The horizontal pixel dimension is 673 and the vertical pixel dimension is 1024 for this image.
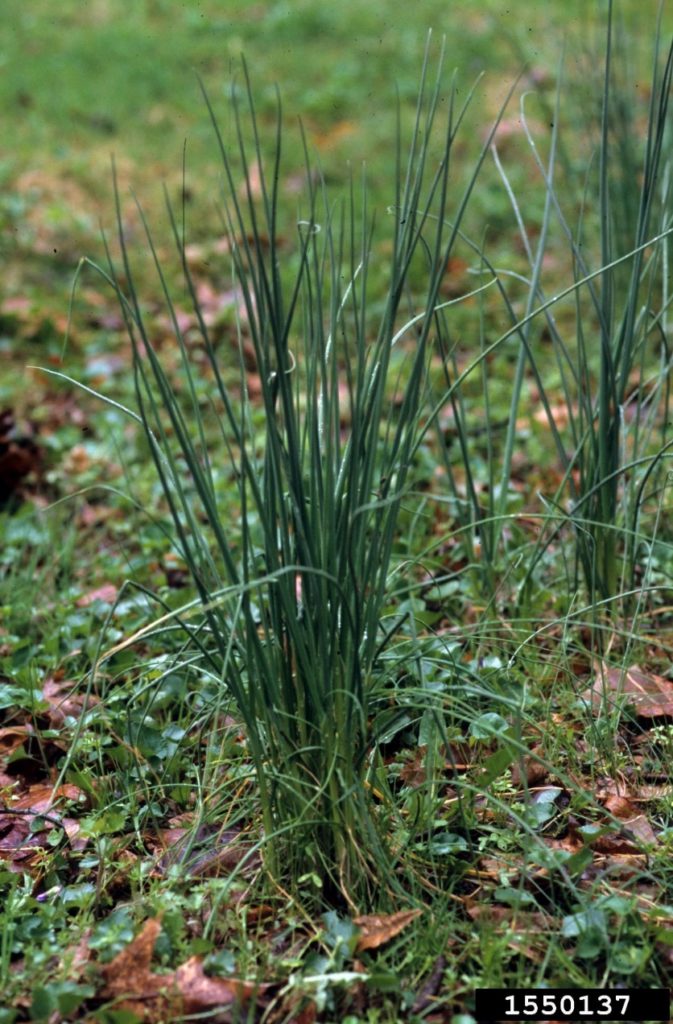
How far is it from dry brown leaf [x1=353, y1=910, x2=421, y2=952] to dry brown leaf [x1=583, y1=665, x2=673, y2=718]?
49 centimetres

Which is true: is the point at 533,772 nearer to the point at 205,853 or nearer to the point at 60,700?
the point at 205,853

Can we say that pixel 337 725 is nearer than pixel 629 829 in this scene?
Yes

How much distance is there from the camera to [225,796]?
144cm

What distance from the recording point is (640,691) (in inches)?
66.5

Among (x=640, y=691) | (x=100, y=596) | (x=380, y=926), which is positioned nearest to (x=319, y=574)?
(x=380, y=926)

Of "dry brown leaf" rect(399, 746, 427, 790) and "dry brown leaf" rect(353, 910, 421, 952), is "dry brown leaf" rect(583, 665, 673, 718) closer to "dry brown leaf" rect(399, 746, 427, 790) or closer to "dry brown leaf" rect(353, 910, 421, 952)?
"dry brown leaf" rect(399, 746, 427, 790)

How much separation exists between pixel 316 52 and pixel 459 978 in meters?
4.90

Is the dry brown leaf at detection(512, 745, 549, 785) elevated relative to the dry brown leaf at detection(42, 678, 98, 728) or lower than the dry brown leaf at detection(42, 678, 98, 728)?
elevated

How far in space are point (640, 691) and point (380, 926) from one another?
658mm

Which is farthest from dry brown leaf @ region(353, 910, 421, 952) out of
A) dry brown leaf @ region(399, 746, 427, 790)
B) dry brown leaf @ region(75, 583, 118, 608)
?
dry brown leaf @ region(75, 583, 118, 608)

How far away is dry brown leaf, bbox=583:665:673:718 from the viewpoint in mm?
1621

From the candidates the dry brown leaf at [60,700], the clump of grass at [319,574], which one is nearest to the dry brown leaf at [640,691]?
the clump of grass at [319,574]

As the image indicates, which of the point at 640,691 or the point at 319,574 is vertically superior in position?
the point at 319,574

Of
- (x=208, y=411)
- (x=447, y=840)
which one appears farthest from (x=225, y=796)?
(x=208, y=411)
